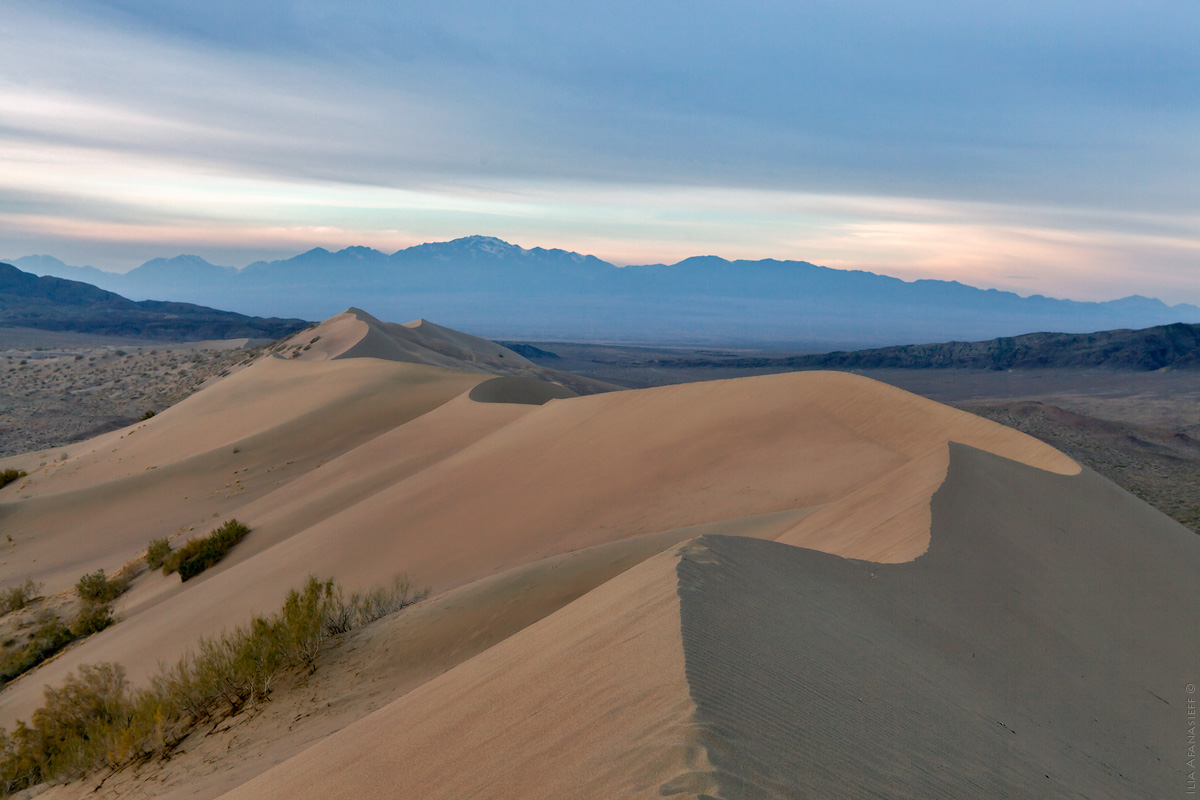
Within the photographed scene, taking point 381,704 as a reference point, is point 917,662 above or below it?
above

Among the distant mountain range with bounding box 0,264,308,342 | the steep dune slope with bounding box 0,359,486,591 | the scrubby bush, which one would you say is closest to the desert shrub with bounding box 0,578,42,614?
the steep dune slope with bounding box 0,359,486,591

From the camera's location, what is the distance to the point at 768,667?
3678mm

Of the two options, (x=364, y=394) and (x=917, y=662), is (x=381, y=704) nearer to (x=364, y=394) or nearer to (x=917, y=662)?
(x=917, y=662)

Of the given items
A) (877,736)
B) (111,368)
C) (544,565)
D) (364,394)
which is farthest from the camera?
(111,368)

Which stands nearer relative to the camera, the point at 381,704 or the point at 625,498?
the point at 381,704

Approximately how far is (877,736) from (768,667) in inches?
22.2

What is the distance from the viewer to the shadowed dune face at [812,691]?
3010 millimetres

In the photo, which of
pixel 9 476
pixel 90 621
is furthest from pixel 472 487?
pixel 9 476

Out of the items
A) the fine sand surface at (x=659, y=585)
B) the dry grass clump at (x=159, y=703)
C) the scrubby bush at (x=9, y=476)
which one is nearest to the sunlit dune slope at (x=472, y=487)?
the fine sand surface at (x=659, y=585)

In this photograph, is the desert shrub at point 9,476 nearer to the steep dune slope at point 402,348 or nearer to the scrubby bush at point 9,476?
the scrubby bush at point 9,476

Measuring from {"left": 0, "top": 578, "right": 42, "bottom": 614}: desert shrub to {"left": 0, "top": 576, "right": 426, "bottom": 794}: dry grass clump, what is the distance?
6.61 metres

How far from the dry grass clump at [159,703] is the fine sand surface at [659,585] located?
42cm

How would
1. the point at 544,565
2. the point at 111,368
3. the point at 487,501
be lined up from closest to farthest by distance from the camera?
the point at 544,565
the point at 487,501
the point at 111,368

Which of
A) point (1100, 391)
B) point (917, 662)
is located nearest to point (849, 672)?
point (917, 662)
